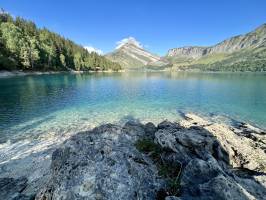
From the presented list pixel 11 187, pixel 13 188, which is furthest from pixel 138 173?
pixel 11 187

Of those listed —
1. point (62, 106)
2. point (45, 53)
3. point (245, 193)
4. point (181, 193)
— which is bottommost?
point (62, 106)

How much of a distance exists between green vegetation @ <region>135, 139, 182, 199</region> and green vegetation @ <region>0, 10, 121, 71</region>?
9611cm

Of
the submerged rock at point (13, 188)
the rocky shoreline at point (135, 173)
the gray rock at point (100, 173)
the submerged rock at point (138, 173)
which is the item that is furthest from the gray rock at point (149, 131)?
the submerged rock at point (13, 188)

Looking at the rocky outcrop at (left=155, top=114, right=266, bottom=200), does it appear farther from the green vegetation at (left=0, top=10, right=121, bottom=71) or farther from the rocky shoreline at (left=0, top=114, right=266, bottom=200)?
the green vegetation at (left=0, top=10, right=121, bottom=71)

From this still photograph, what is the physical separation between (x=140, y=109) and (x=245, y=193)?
93.7 ft

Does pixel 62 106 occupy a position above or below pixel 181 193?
below

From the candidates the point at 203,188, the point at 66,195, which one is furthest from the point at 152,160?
the point at 66,195

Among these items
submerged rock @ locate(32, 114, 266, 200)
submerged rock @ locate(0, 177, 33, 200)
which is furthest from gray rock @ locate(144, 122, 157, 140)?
submerged rock @ locate(0, 177, 33, 200)

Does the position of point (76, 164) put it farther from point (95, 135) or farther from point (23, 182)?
point (23, 182)

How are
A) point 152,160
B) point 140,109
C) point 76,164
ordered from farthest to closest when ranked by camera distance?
point 140,109, point 152,160, point 76,164

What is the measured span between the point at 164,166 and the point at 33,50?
387 feet

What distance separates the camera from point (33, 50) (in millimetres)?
105812

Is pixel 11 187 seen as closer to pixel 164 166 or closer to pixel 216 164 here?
pixel 164 166

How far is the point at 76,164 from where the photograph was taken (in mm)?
7098
